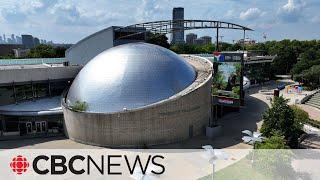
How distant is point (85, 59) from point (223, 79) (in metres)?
24.5

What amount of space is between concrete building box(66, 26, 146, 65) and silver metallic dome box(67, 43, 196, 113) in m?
14.1

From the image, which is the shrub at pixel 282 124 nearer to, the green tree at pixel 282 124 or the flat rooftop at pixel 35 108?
the green tree at pixel 282 124

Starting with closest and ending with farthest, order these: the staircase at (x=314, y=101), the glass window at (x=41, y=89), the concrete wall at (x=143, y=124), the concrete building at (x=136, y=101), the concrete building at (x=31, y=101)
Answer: the concrete wall at (x=143, y=124), the concrete building at (x=136, y=101), the concrete building at (x=31, y=101), the glass window at (x=41, y=89), the staircase at (x=314, y=101)

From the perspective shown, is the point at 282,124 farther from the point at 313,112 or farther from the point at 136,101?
the point at 313,112

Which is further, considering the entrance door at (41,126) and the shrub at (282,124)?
the entrance door at (41,126)

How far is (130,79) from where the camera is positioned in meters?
34.5

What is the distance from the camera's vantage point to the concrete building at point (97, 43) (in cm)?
5257

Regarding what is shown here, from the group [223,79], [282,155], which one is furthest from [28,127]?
[282,155]

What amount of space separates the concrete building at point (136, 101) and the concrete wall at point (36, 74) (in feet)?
23.2

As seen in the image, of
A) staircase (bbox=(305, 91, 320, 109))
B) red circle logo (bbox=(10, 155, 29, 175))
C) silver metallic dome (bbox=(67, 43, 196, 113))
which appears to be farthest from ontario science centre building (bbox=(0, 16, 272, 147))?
staircase (bbox=(305, 91, 320, 109))

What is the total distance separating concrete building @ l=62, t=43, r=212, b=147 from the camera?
1273 inches

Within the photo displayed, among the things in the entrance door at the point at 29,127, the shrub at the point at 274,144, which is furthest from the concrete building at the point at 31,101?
Result: the shrub at the point at 274,144

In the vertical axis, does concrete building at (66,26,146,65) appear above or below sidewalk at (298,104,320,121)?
above

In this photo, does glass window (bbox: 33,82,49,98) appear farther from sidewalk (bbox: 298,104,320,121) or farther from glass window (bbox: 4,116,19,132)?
sidewalk (bbox: 298,104,320,121)
